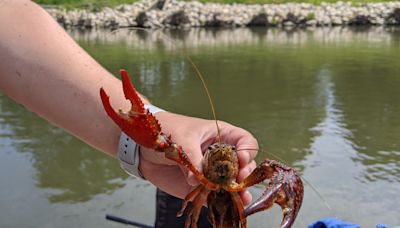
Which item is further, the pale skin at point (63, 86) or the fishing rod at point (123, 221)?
the fishing rod at point (123, 221)

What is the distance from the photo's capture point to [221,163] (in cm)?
157

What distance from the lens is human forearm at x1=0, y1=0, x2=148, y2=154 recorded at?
67.4 inches

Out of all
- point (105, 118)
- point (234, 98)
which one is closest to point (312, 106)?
point (234, 98)

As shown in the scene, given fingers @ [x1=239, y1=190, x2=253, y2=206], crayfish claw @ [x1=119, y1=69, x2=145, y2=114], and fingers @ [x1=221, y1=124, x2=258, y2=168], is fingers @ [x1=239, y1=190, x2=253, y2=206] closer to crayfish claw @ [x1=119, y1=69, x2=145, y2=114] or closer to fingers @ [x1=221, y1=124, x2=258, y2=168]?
fingers @ [x1=221, y1=124, x2=258, y2=168]

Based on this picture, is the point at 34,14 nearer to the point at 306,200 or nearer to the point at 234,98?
the point at 306,200

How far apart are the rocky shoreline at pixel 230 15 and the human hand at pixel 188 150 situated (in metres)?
20.3

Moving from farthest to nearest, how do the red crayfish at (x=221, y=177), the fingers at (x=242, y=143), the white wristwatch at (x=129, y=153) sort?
1. the white wristwatch at (x=129, y=153)
2. the fingers at (x=242, y=143)
3. the red crayfish at (x=221, y=177)

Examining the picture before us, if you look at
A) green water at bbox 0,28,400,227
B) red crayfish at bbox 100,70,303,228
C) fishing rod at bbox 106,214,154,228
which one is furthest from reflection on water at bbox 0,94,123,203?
red crayfish at bbox 100,70,303,228

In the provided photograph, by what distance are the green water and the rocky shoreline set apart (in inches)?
327

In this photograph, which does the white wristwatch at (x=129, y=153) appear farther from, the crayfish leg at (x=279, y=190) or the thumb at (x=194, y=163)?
the crayfish leg at (x=279, y=190)

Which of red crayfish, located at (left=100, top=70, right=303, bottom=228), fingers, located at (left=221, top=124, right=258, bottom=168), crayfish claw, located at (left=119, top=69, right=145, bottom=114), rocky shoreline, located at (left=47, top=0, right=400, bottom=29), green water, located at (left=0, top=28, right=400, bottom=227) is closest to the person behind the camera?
crayfish claw, located at (left=119, top=69, right=145, bottom=114)

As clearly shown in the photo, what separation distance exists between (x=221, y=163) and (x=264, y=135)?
513 centimetres

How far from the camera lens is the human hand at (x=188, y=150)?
1584 mm

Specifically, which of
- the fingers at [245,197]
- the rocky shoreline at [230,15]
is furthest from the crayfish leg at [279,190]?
the rocky shoreline at [230,15]
